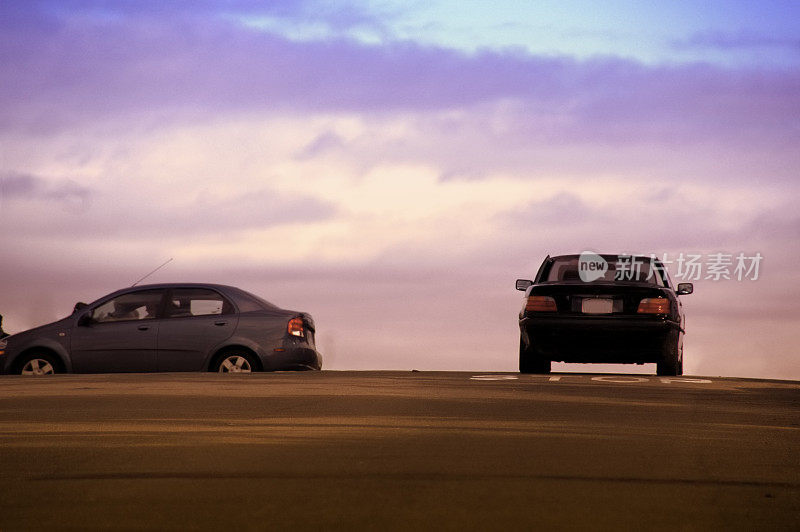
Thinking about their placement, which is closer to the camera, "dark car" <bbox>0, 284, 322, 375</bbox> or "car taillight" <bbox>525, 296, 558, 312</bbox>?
"car taillight" <bbox>525, 296, 558, 312</bbox>

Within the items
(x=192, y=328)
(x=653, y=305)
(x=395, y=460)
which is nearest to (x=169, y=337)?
(x=192, y=328)

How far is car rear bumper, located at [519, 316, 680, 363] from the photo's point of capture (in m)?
17.4

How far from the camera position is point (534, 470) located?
703 cm

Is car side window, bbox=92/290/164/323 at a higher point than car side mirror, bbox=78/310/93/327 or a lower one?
higher

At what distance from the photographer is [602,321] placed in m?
17.4

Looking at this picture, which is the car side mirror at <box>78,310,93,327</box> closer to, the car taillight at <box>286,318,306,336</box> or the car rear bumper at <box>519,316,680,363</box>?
the car taillight at <box>286,318,306,336</box>

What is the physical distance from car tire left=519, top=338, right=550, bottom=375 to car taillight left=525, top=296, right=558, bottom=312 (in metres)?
0.68

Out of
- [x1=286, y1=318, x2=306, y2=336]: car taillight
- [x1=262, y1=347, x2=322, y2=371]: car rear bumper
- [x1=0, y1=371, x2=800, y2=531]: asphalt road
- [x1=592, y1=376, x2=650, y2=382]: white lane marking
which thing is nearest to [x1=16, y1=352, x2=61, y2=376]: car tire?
[x1=262, y1=347, x2=322, y2=371]: car rear bumper

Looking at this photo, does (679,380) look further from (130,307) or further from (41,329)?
(41,329)

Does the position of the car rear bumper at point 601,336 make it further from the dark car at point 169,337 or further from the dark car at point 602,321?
the dark car at point 169,337

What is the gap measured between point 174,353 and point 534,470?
11.9 metres

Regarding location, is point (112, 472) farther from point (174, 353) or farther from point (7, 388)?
point (174, 353)

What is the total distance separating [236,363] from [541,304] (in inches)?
165

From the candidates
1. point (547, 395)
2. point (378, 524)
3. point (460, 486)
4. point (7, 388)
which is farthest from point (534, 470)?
point (7, 388)
